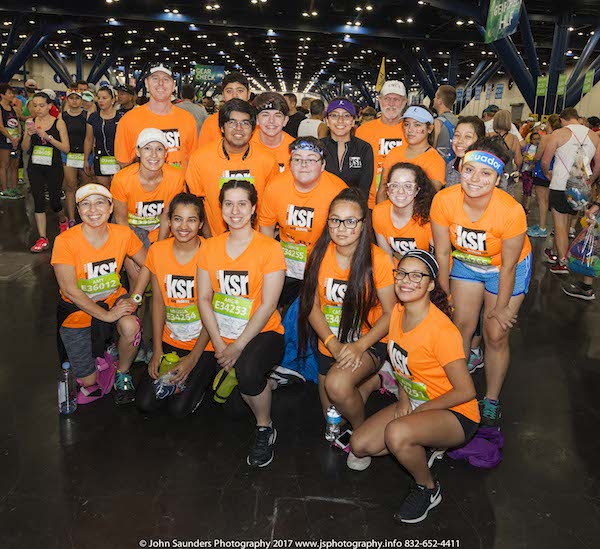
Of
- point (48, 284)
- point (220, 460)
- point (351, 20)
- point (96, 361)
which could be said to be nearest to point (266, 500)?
point (220, 460)

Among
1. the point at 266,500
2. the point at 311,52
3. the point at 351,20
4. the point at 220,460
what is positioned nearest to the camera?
the point at 266,500

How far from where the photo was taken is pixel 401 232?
11.4ft

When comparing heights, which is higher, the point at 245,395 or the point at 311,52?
the point at 311,52

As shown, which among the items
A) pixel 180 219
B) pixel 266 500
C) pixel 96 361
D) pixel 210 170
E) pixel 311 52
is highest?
pixel 311 52

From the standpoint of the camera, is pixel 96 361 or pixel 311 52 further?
pixel 311 52

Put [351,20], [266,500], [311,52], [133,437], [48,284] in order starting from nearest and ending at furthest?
1. [266,500]
2. [133,437]
3. [48,284]
4. [351,20]
5. [311,52]

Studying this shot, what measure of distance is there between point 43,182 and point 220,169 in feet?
12.9

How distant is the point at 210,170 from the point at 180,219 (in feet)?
2.27

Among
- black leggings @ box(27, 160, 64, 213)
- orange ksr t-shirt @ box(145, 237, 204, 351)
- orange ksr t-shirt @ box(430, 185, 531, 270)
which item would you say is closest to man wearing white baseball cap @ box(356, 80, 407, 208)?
orange ksr t-shirt @ box(430, 185, 531, 270)

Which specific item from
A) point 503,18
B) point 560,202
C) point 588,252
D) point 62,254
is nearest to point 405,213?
point 62,254

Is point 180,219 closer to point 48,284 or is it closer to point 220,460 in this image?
point 220,460

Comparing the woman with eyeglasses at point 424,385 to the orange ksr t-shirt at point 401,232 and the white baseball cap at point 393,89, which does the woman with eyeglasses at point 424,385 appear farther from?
the white baseball cap at point 393,89

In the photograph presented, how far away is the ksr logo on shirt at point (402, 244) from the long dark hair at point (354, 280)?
497 mm

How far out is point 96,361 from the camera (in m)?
3.56
